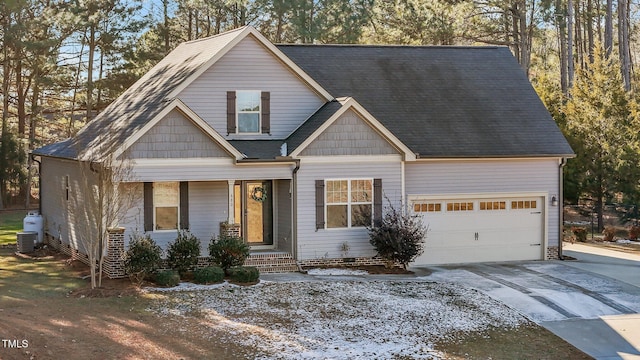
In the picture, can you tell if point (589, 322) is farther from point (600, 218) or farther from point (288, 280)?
point (600, 218)

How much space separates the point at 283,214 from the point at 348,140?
2682mm

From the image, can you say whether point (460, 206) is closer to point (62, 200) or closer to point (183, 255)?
point (183, 255)

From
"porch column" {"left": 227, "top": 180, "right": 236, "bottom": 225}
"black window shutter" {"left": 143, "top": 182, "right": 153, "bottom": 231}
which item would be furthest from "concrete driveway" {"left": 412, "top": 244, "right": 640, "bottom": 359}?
"black window shutter" {"left": 143, "top": 182, "right": 153, "bottom": 231}

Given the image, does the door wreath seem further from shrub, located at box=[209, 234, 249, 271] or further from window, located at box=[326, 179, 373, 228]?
shrub, located at box=[209, 234, 249, 271]

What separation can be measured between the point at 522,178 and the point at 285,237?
290 inches

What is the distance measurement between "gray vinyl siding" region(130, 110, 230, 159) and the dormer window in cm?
201

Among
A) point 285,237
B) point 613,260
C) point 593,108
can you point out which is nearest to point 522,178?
point 613,260

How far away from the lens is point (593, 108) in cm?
3062

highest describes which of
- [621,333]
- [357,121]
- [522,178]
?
[357,121]

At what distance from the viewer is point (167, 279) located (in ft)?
57.2

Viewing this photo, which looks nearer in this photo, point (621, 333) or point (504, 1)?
point (621, 333)

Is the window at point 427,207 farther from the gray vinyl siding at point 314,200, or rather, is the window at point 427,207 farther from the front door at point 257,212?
the front door at point 257,212

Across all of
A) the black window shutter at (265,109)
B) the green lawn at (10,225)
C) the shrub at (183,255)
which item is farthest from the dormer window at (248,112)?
the green lawn at (10,225)

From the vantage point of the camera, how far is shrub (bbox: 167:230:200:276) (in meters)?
18.6
